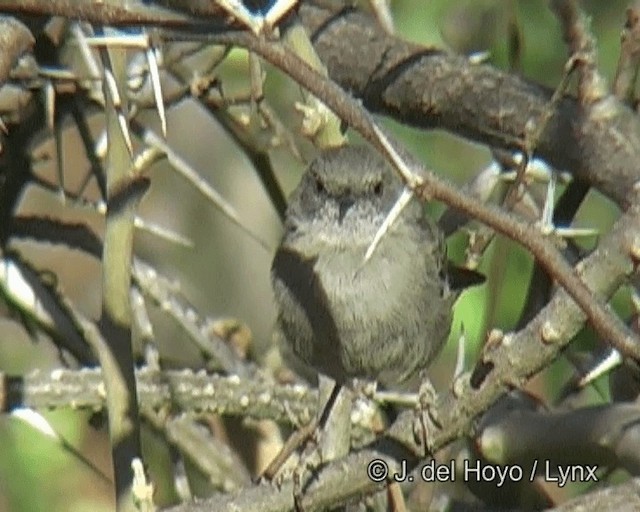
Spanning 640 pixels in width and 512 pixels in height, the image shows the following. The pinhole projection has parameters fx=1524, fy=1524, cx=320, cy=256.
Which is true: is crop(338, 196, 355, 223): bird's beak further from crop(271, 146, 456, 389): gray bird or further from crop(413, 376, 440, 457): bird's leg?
crop(413, 376, 440, 457): bird's leg

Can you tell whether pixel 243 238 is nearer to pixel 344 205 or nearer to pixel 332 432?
pixel 344 205

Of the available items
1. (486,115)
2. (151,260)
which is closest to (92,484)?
(151,260)

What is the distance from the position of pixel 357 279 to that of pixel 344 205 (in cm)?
32

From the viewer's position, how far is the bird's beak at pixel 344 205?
4.63 m

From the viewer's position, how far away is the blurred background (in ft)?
14.5

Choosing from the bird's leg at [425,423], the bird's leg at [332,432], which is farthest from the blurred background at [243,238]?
the bird's leg at [425,423]

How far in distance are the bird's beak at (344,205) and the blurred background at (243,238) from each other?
8.6 inches

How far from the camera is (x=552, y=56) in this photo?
511 cm

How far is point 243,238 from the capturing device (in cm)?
612

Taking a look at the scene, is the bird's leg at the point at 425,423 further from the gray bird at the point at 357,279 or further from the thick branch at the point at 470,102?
the gray bird at the point at 357,279

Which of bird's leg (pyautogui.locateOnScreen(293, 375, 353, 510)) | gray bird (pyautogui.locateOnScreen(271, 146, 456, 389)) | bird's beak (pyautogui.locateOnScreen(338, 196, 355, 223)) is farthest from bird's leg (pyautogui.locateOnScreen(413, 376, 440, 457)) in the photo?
bird's beak (pyautogui.locateOnScreen(338, 196, 355, 223))

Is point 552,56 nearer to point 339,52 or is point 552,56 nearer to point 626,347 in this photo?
point 339,52

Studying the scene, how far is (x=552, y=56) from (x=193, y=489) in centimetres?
191

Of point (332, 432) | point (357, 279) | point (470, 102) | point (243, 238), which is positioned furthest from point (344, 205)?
point (243, 238)
